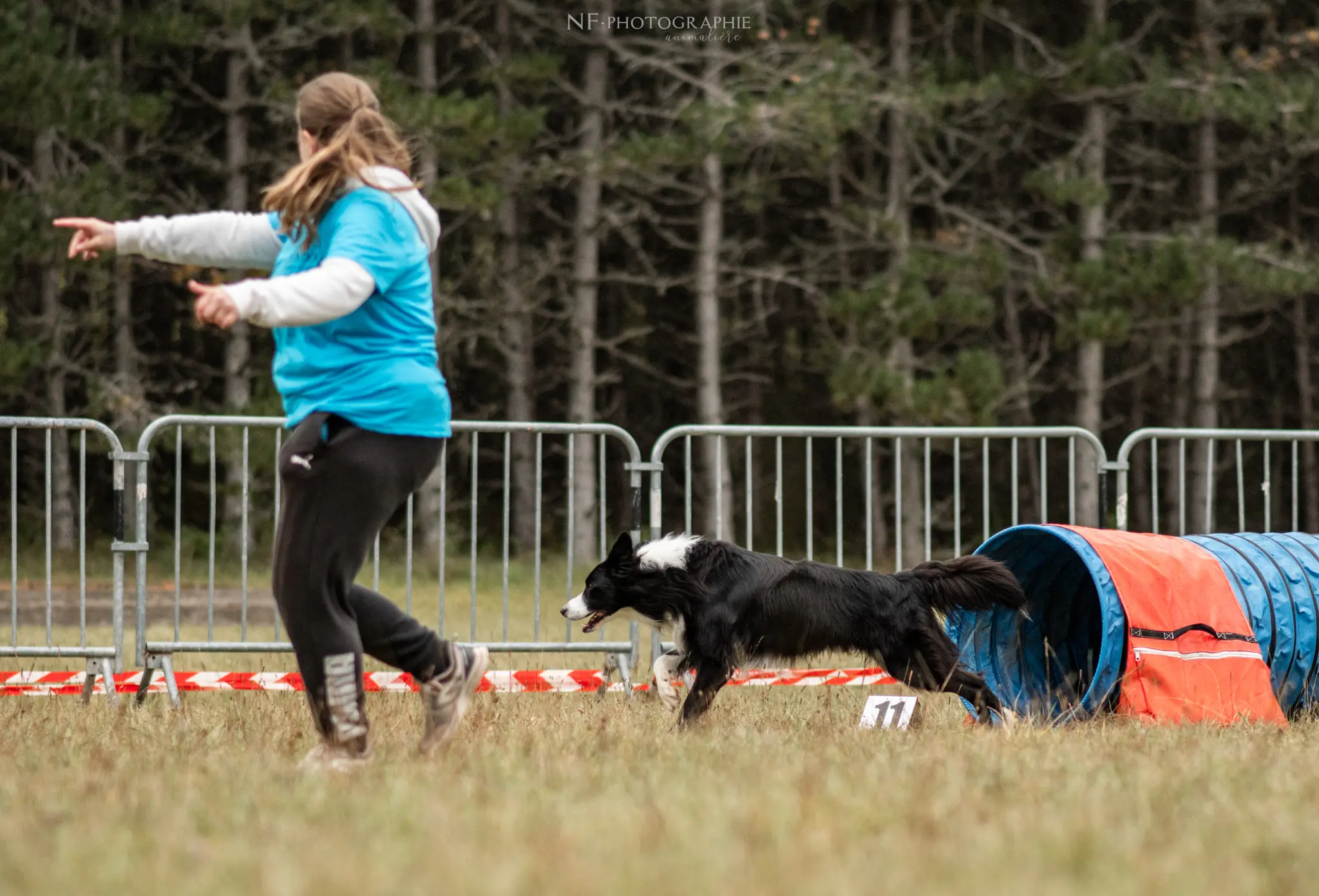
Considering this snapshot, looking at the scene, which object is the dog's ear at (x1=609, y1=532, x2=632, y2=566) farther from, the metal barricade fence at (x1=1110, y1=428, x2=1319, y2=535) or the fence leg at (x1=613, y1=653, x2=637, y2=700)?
the metal barricade fence at (x1=1110, y1=428, x2=1319, y2=535)

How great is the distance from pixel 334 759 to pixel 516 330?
50.5ft

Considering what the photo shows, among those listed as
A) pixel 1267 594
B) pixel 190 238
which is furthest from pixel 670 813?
pixel 1267 594

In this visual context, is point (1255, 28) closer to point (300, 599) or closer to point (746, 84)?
point (746, 84)

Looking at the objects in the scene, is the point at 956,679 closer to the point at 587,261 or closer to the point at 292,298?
the point at 292,298

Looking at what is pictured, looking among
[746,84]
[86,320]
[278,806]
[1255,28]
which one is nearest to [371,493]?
[278,806]

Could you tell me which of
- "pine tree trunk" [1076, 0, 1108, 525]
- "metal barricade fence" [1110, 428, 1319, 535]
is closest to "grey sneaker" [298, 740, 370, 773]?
"pine tree trunk" [1076, 0, 1108, 525]

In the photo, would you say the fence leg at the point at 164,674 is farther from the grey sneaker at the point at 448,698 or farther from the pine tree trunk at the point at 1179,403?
the pine tree trunk at the point at 1179,403

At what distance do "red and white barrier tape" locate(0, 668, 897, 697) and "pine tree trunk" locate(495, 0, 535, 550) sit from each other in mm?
11429

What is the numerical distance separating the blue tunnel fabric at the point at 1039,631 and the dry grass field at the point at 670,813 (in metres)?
1.30

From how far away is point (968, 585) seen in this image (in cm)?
571

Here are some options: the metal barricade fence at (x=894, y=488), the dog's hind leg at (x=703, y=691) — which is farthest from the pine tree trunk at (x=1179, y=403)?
the dog's hind leg at (x=703, y=691)

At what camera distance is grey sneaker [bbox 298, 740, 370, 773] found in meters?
3.80

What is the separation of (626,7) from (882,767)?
1664 centimetres

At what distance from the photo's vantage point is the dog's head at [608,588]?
19.6 feet
